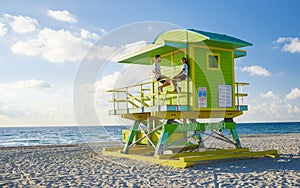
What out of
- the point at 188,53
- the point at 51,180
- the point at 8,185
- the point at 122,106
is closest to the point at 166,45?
the point at 188,53

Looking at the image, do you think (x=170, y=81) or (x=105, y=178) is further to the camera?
(x=170, y=81)

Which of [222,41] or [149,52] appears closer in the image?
[222,41]

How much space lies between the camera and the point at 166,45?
1215 centimetres

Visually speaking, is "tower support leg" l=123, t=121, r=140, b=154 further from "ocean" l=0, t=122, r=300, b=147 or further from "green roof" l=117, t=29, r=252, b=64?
"ocean" l=0, t=122, r=300, b=147

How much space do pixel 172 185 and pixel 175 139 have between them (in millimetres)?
6538

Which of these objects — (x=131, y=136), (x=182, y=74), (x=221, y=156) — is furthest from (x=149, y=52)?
(x=221, y=156)

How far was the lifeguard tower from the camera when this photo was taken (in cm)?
1229

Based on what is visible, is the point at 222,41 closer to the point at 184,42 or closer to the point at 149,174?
the point at 184,42

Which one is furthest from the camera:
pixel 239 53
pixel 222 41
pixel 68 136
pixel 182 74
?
pixel 68 136

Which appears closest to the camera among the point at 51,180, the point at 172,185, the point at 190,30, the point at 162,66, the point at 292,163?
the point at 172,185

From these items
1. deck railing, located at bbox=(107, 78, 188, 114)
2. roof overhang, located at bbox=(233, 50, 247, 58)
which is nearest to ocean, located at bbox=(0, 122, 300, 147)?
deck railing, located at bbox=(107, 78, 188, 114)

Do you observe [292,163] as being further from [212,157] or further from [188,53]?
[188,53]

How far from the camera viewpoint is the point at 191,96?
12.4 m

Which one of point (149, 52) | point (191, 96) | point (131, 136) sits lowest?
point (131, 136)
